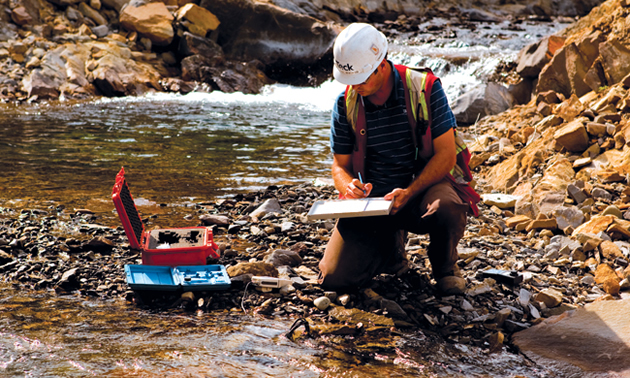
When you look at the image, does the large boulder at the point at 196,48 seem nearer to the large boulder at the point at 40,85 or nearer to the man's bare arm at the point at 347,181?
the large boulder at the point at 40,85

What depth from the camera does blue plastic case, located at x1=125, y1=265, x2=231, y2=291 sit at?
4.15 metres

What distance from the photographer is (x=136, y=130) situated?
12.7m

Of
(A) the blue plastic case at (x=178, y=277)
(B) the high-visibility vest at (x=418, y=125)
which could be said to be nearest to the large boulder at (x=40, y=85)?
(A) the blue plastic case at (x=178, y=277)

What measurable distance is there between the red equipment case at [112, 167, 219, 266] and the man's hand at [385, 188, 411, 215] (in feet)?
4.89

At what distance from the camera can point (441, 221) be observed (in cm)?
407

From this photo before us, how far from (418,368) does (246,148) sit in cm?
811

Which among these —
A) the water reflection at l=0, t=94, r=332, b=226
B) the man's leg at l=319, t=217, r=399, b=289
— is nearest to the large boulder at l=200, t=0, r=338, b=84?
the water reflection at l=0, t=94, r=332, b=226

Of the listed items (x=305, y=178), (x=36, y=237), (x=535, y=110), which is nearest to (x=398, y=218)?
(x=36, y=237)

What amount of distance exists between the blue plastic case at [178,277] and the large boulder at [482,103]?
29.2ft

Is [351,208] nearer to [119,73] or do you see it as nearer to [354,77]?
[354,77]

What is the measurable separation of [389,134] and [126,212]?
2.03 meters

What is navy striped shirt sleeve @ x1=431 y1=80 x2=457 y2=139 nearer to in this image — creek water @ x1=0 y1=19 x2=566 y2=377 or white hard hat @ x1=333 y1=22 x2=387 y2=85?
white hard hat @ x1=333 y1=22 x2=387 y2=85

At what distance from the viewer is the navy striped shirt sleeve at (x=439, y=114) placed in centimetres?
411

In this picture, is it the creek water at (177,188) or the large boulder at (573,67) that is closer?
the creek water at (177,188)
